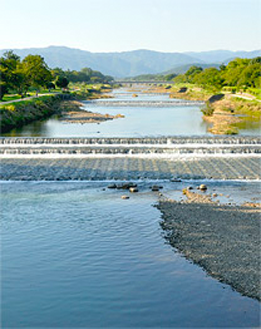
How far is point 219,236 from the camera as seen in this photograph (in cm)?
1997

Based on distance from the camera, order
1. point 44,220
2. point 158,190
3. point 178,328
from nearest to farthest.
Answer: point 178,328
point 44,220
point 158,190

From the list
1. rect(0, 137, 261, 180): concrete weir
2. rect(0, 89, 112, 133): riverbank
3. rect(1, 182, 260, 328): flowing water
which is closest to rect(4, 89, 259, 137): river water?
rect(0, 89, 112, 133): riverbank

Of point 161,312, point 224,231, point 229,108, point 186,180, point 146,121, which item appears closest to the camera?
point 161,312

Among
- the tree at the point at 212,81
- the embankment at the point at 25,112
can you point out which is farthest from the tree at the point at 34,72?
the tree at the point at 212,81

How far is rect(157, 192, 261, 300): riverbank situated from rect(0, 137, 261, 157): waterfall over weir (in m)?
13.9

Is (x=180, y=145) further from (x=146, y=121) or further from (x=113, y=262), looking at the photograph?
(x=113, y=262)

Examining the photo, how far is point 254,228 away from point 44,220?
10645 mm

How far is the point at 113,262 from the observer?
17.7m

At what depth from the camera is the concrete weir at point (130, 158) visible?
3250 cm

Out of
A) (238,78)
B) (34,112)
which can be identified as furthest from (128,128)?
(238,78)

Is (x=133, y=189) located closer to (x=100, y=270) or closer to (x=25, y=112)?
(x=100, y=270)

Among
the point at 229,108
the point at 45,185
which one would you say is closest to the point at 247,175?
the point at 45,185

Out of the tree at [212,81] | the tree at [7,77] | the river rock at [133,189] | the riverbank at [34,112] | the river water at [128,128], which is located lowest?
the river rock at [133,189]

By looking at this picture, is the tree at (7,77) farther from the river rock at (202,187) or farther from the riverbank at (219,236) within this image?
the riverbank at (219,236)
